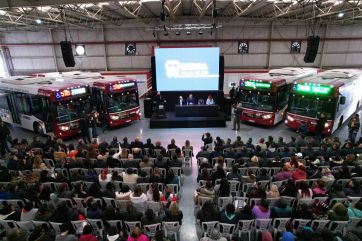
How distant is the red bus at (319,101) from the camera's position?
1188 centimetres

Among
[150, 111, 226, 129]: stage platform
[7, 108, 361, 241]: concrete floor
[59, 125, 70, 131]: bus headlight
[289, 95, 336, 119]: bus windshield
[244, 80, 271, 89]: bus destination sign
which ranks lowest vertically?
[7, 108, 361, 241]: concrete floor

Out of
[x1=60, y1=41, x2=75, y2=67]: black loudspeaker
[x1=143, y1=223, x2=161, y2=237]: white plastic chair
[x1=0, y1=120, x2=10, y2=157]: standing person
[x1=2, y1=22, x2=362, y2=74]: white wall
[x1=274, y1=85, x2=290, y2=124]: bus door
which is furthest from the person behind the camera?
[x1=2, y1=22, x2=362, y2=74]: white wall

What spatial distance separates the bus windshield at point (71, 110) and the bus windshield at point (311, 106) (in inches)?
425

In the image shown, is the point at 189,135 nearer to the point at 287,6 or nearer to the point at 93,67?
the point at 287,6

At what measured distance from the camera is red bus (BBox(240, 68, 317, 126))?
13.8m

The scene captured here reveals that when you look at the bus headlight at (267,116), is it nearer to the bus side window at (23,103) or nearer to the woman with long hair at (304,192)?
the woman with long hair at (304,192)

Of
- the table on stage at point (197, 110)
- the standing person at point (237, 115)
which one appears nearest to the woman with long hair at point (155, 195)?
the standing person at point (237, 115)

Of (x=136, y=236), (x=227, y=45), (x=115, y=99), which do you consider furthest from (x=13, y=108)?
(x=227, y=45)

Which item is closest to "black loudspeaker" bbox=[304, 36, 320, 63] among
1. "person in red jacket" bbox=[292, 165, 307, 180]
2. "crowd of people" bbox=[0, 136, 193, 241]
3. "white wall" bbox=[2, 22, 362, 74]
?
"person in red jacket" bbox=[292, 165, 307, 180]

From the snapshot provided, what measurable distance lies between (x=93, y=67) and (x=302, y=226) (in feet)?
73.2

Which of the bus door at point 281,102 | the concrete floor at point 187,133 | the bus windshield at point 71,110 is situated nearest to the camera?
the bus windshield at point 71,110

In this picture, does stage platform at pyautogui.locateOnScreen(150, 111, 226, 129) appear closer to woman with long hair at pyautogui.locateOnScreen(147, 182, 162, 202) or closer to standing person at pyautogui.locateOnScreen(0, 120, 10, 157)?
standing person at pyautogui.locateOnScreen(0, 120, 10, 157)

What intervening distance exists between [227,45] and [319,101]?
12.1 metres

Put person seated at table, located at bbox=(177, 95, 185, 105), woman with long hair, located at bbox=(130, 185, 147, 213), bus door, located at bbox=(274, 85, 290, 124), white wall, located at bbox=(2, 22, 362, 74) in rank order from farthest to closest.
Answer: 1. white wall, located at bbox=(2, 22, 362, 74)
2. person seated at table, located at bbox=(177, 95, 185, 105)
3. bus door, located at bbox=(274, 85, 290, 124)
4. woman with long hair, located at bbox=(130, 185, 147, 213)
